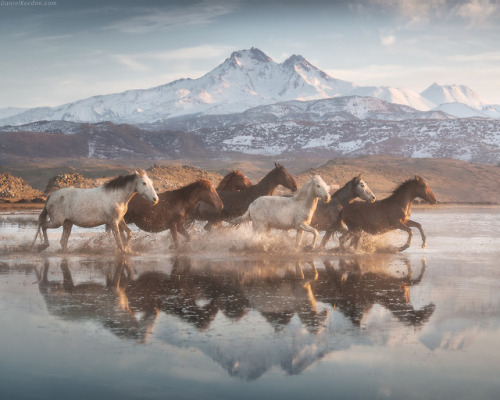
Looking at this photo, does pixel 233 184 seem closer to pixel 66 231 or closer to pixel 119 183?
pixel 119 183

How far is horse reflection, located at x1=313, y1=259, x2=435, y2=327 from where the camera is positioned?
28.8 ft

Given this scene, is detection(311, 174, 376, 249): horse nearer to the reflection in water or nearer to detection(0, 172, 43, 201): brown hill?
the reflection in water

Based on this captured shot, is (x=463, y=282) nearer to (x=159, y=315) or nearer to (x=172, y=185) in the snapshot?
(x=159, y=315)

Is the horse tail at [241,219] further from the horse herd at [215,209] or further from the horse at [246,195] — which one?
the horse at [246,195]

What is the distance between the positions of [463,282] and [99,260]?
705 centimetres

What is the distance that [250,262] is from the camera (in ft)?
46.2

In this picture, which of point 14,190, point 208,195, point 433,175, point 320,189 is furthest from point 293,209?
point 433,175

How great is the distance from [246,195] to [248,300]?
8.28 meters

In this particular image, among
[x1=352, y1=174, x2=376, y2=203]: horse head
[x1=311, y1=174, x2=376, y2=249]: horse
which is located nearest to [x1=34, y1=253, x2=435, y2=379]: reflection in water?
[x1=311, y1=174, x2=376, y2=249]: horse

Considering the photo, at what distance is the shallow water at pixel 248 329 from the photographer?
6.09 metres

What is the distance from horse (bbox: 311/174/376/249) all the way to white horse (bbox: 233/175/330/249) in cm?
111

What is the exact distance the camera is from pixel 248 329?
7832 mm

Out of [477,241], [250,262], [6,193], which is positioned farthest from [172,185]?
[250,262]

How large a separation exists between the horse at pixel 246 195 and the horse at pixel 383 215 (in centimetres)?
207
